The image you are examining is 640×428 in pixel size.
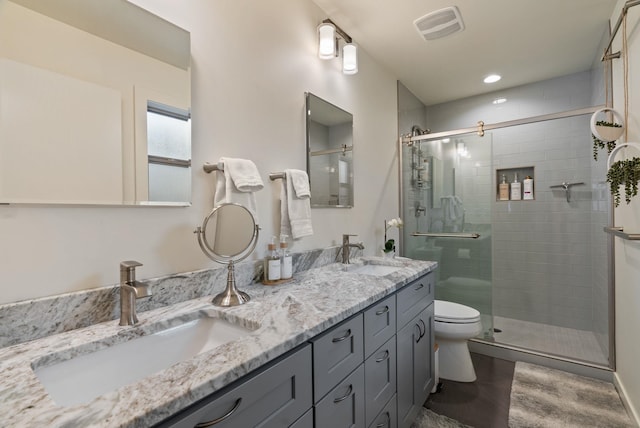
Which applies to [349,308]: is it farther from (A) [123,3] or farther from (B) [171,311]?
(A) [123,3]

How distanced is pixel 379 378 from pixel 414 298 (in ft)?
1.61

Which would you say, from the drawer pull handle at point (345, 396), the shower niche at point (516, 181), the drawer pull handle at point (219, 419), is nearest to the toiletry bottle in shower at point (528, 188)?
the shower niche at point (516, 181)

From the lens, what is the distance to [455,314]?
2.12 meters

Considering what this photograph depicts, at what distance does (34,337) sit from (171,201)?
1.72ft

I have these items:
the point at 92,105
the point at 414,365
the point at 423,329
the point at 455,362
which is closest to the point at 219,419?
the point at 92,105

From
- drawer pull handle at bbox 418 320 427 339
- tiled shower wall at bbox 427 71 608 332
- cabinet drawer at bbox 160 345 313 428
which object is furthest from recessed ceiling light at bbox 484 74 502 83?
cabinet drawer at bbox 160 345 313 428

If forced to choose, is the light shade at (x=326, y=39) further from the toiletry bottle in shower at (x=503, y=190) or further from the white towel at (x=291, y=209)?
the toiletry bottle in shower at (x=503, y=190)

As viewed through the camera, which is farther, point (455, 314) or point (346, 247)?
point (455, 314)

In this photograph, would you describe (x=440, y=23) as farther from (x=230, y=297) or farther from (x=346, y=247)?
(x=230, y=297)

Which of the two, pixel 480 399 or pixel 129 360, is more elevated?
pixel 129 360

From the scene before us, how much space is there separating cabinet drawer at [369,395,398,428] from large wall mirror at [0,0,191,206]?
116cm

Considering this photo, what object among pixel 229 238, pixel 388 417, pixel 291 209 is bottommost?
pixel 388 417

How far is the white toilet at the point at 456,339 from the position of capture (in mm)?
2020

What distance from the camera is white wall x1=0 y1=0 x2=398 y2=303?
846mm
